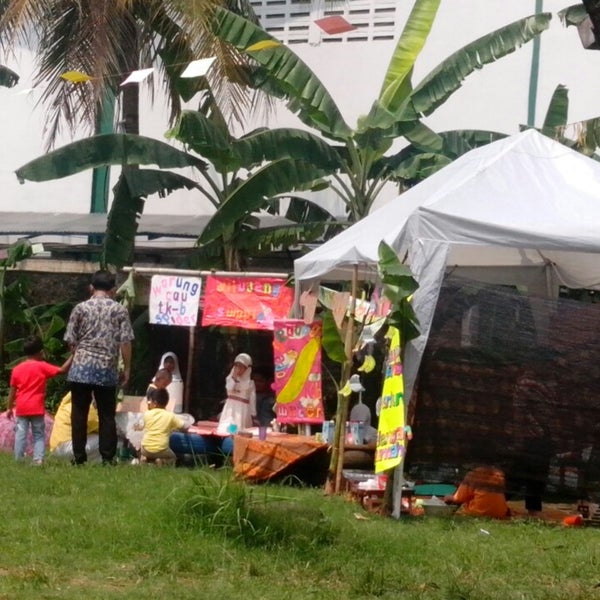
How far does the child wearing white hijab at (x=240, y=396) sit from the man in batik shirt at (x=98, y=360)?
1590 mm

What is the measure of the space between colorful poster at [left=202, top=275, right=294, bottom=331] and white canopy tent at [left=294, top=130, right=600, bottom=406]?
0.65m

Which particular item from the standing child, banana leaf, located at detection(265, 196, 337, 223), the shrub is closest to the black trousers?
the standing child

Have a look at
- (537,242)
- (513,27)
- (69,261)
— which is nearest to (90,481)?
(537,242)

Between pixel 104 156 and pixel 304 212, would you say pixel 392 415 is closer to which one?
pixel 104 156

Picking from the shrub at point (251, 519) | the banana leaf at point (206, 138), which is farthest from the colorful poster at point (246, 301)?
the shrub at point (251, 519)

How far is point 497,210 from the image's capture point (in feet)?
32.1

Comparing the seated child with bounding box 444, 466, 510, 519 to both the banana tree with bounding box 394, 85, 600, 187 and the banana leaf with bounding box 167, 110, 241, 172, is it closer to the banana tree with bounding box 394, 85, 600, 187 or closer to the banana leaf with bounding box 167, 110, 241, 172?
the banana tree with bounding box 394, 85, 600, 187

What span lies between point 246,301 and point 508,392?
141 inches

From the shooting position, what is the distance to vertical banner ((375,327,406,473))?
30.5 feet

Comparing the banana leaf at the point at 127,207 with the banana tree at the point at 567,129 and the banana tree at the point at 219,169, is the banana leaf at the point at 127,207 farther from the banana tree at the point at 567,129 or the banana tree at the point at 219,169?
the banana tree at the point at 567,129

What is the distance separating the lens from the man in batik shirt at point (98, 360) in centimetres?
1108

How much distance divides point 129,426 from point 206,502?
458 centimetres

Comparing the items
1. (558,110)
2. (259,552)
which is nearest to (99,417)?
(259,552)

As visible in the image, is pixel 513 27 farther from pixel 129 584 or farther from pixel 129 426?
pixel 129 584
